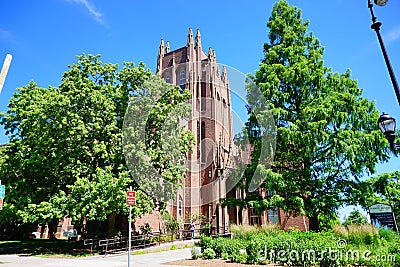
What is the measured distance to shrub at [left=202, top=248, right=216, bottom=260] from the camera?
11.9 m

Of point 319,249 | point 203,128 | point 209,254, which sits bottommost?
point 209,254

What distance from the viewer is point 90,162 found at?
17562mm

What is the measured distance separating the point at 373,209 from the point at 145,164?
1188cm

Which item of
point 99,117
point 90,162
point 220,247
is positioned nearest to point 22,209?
point 90,162

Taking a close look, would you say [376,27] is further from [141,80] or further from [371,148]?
[141,80]

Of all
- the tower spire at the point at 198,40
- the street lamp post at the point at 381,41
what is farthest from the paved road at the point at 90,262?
the tower spire at the point at 198,40

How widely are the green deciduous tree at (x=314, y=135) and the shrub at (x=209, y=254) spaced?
344cm

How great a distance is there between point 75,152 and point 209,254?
406 inches

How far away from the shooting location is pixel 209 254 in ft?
39.1

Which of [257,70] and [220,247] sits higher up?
[257,70]

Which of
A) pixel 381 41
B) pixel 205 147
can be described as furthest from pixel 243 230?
pixel 205 147

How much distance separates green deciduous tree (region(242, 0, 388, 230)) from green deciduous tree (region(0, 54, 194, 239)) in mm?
7427

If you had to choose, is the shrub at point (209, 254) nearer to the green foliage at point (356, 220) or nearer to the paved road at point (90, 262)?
the paved road at point (90, 262)

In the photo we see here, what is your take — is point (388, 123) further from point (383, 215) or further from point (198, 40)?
point (198, 40)
